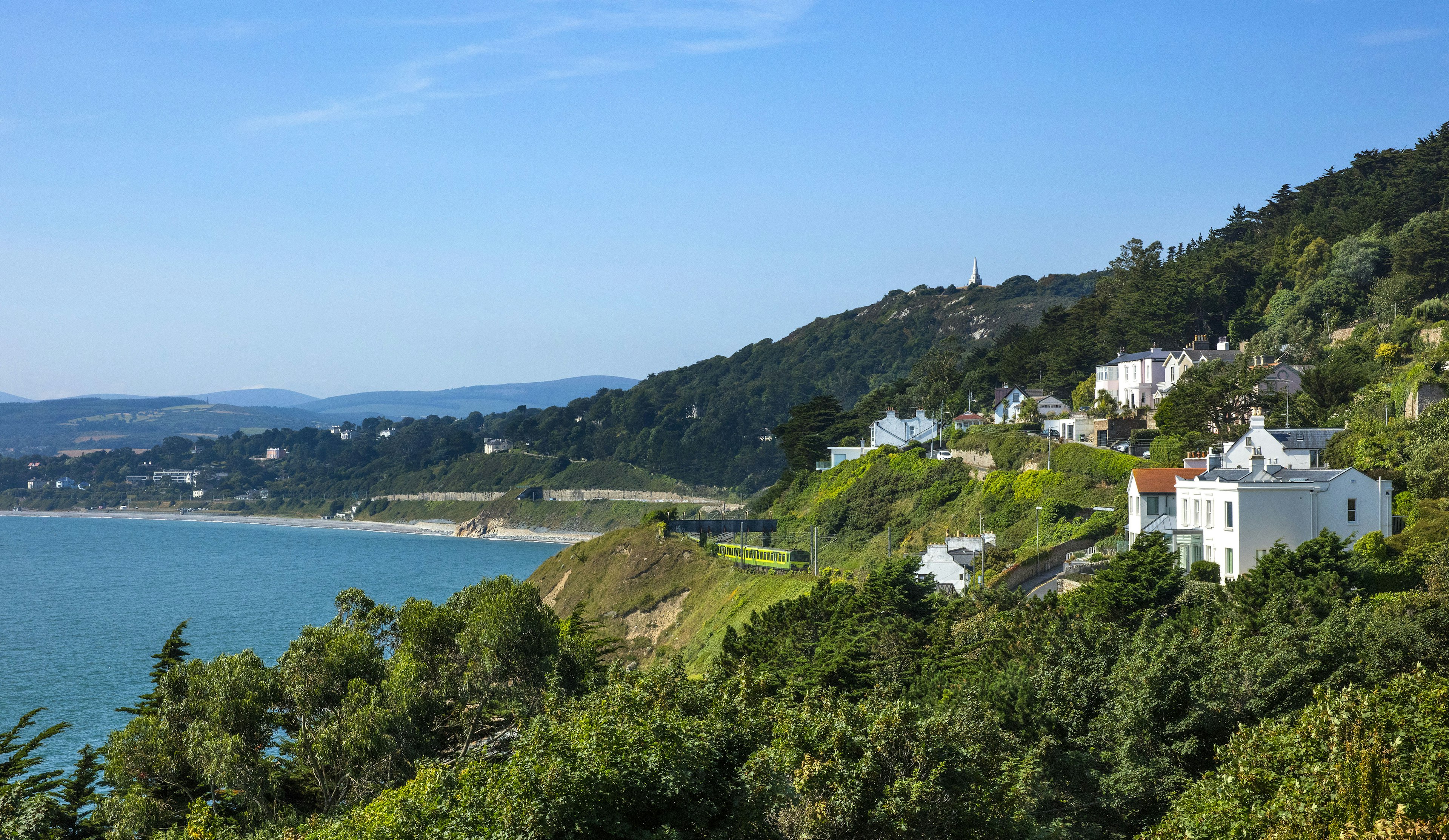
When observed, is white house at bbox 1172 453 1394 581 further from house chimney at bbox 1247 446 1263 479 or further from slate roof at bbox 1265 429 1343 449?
slate roof at bbox 1265 429 1343 449

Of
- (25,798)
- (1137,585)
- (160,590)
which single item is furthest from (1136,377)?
(160,590)

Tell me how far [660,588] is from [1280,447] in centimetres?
2823

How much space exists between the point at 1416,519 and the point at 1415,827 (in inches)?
847

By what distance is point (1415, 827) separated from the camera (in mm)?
10508

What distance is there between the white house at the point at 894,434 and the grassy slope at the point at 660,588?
13740 mm

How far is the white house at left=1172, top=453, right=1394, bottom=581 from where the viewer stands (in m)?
29.2

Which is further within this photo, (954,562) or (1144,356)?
(1144,356)

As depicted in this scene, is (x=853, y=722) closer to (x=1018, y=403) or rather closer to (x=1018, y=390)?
(x=1018, y=403)

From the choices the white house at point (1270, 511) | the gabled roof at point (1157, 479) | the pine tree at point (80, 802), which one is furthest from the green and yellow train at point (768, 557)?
the pine tree at point (80, 802)

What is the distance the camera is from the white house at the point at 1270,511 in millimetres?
29188

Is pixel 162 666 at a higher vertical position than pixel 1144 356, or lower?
lower

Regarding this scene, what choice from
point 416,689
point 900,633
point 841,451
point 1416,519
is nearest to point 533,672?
point 416,689

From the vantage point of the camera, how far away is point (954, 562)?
1558 inches

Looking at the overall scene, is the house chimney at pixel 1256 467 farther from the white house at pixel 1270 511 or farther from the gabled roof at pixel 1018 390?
the gabled roof at pixel 1018 390
